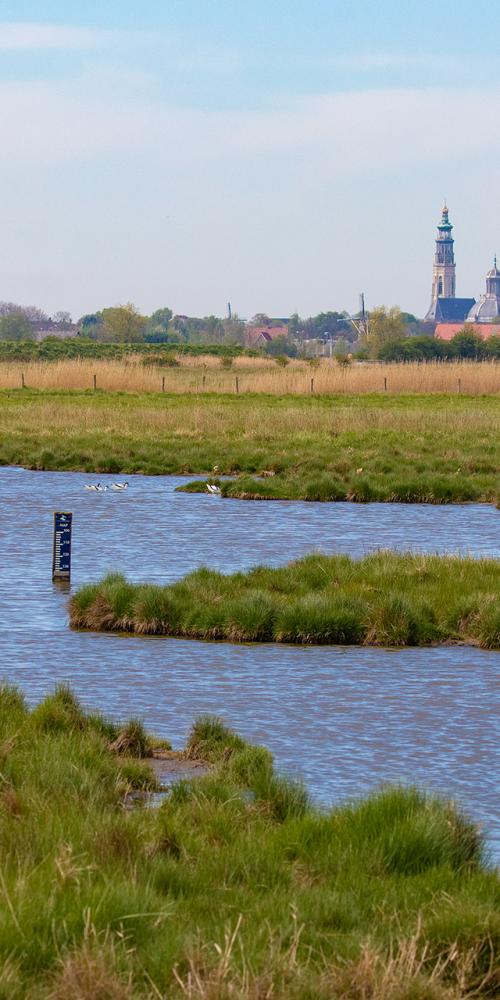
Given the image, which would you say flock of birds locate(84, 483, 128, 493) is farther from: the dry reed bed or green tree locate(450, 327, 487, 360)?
green tree locate(450, 327, 487, 360)

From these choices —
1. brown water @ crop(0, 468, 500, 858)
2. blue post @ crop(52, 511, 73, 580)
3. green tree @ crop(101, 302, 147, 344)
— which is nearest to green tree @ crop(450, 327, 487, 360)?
green tree @ crop(101, 302, 147, 344)

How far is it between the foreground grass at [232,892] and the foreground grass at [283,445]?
23125 mm

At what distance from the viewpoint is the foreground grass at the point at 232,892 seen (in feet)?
19.1

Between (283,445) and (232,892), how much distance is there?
32058 millimetres

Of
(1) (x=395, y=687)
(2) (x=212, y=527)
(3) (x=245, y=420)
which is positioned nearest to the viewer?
(1) (x=395, y=687)

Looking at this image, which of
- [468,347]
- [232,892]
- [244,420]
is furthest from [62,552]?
[468,347]

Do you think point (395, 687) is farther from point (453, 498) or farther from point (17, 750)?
point (453, 498)

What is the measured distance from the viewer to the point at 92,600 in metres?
16.4

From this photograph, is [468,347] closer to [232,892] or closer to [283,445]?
[283,445]

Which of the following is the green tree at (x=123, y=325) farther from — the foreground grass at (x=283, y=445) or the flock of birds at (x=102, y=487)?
the flock of birds at (x=102, y=487)

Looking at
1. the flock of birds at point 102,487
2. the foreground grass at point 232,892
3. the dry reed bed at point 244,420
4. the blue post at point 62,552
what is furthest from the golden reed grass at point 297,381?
the foreground grass at point 232,892

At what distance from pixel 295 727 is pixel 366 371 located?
173 ft

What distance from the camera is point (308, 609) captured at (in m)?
16.0

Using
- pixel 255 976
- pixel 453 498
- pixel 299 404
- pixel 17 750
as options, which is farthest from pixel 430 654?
pixel 299 404
